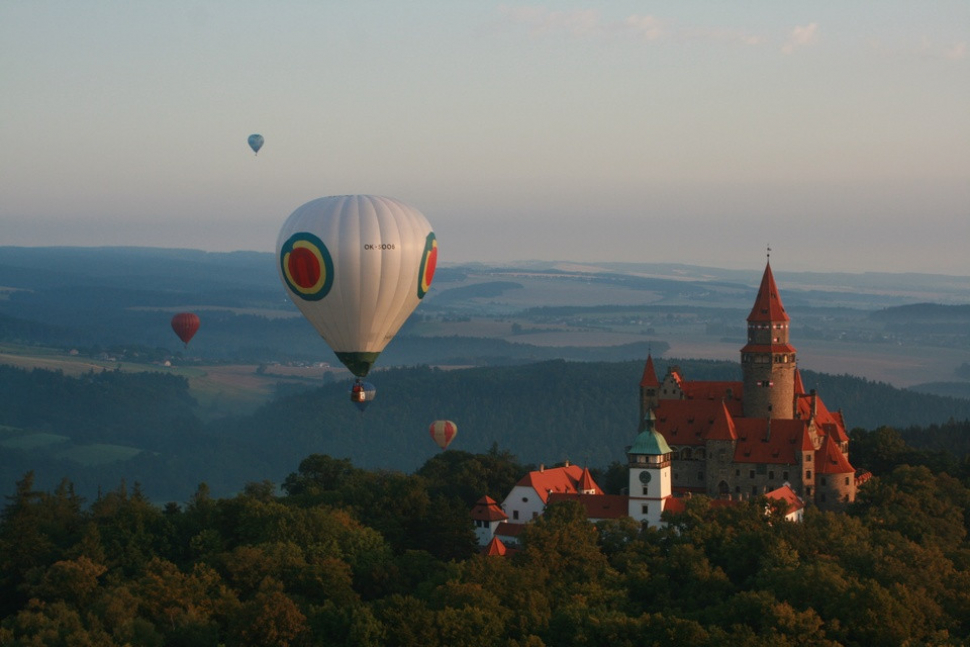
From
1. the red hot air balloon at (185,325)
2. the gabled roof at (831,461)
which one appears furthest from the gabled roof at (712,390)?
the red hot air balloon at (185,325)

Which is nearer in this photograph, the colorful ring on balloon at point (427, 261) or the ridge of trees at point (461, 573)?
the ridge of trees at point (461, 573)

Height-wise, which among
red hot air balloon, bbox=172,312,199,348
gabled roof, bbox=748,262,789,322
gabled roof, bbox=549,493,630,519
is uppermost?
gabled roof, bbox=748,262,789,322

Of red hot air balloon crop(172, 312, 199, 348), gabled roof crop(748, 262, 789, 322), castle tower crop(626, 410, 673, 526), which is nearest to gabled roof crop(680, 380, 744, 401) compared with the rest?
gabled roof crop(748, 262, 789, 322)

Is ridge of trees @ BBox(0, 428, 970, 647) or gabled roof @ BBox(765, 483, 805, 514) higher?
gabled roof @ BBox(765, 483, 805, 514)

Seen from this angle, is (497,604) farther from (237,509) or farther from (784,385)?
(784,385)

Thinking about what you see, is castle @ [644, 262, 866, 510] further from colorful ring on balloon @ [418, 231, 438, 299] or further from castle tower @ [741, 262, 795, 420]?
colorful ring on balloon @ [418, 231, 438, 299]

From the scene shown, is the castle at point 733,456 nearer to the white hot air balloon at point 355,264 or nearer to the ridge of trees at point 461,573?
the ridge of trees at point 461,573
